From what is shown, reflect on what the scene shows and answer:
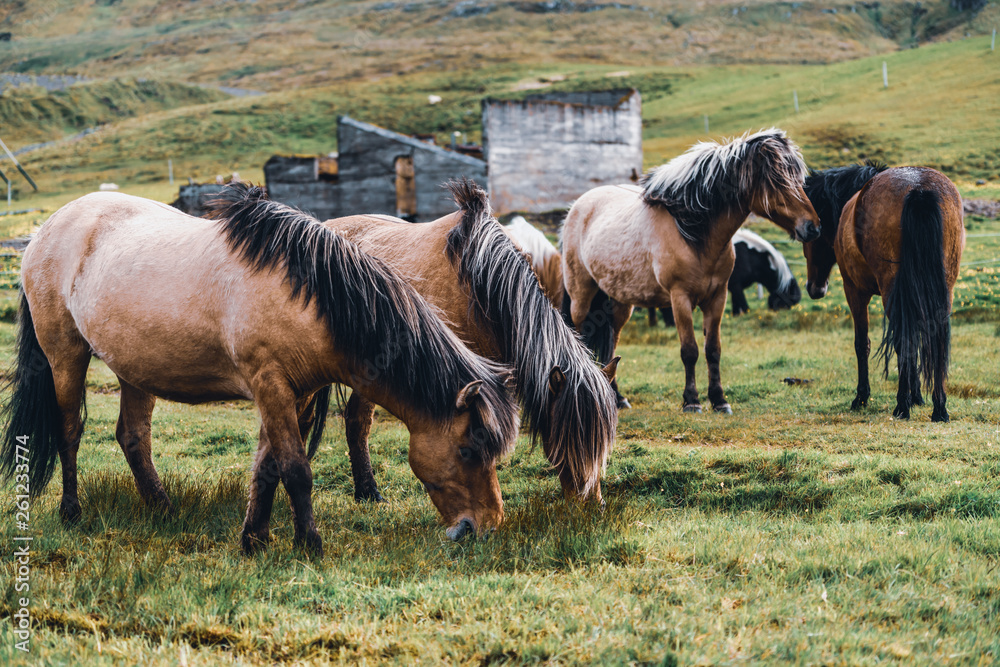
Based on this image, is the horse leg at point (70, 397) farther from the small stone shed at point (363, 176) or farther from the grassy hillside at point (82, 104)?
the grassy hillside at point (82, 104)

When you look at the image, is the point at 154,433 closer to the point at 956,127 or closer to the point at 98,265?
the point at 98,265

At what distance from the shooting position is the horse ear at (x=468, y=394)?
3.78 m

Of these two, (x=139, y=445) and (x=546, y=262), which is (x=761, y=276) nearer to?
(x=546, y=262)

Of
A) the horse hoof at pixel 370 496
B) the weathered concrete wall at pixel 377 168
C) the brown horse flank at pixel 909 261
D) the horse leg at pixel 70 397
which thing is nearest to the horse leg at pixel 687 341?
the brown horse flank at pixel 909 261

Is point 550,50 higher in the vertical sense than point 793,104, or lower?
higher

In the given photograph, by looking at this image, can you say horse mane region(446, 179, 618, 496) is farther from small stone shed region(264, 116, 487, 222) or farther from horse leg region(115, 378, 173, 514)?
small stone shed region(264, 116, 487, 222)

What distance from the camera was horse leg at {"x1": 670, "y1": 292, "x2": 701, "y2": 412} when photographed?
774 centimetres

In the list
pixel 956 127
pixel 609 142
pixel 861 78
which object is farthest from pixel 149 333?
pixel 861 78

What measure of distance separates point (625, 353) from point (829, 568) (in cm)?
769

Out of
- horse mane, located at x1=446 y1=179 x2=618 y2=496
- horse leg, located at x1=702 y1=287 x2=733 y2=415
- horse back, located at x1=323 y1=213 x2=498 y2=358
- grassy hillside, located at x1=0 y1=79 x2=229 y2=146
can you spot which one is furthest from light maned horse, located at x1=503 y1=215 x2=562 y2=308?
grassy hillside, located at x1=0 y1=79 x2=229 y2=146

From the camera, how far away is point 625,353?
1122 centimetres

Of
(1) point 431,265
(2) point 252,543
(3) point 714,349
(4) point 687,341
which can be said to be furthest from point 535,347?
(3) point 714,349

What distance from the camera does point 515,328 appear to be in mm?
4512

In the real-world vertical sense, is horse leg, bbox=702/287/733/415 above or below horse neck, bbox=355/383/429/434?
below
